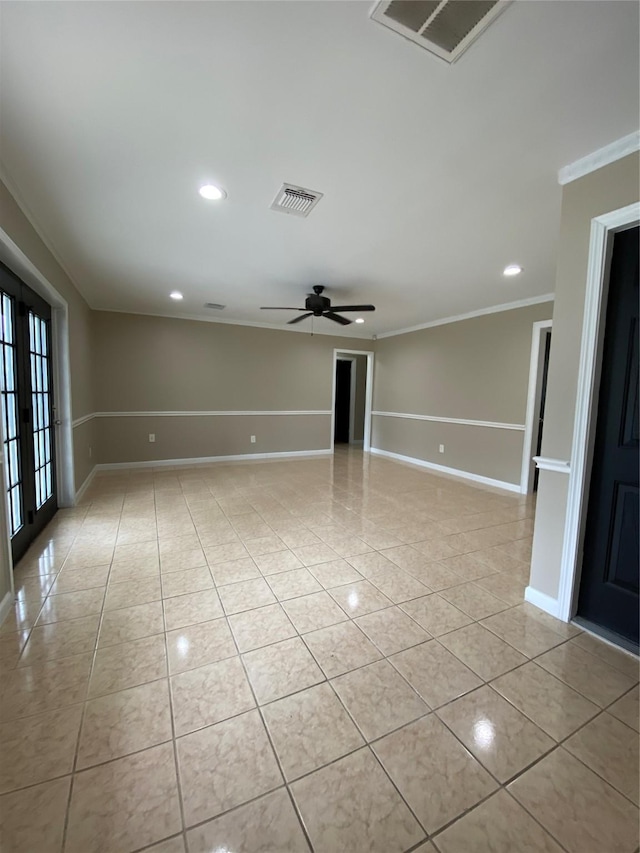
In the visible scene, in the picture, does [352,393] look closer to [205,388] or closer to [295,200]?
[205,388]

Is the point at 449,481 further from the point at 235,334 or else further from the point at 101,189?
the point at 101,189

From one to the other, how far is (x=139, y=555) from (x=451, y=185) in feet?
10.9

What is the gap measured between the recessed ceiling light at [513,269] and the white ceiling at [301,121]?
0.29 meters

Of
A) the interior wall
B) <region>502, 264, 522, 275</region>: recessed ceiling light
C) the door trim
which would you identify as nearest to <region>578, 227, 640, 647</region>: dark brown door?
<region>502, 264, 522, 275</region>: recessed ceiling light

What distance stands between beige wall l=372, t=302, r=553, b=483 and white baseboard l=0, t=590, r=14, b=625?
17.0ft

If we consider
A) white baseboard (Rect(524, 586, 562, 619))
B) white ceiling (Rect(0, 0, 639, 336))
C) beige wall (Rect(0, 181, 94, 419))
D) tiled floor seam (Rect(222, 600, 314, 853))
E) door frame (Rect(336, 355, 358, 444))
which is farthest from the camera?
door frame (Rect(336, 355, 358, 444))

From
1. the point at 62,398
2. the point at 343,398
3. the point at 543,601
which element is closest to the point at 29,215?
the point at 62,398

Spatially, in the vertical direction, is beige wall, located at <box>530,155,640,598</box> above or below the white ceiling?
below

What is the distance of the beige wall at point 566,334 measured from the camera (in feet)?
5.71

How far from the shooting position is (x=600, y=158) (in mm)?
1755

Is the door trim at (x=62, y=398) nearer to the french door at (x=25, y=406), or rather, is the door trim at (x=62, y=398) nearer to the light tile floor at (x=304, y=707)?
the french door at (x=25, y=406)

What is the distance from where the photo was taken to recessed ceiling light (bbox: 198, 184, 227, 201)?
2.13 meters

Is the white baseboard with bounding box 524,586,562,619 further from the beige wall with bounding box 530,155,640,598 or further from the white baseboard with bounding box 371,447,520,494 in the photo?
the white baseboard with bounding box 371,447,520,494

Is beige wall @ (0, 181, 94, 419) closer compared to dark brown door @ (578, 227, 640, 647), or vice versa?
dark brown door @ (578, 227, 640, 647)
